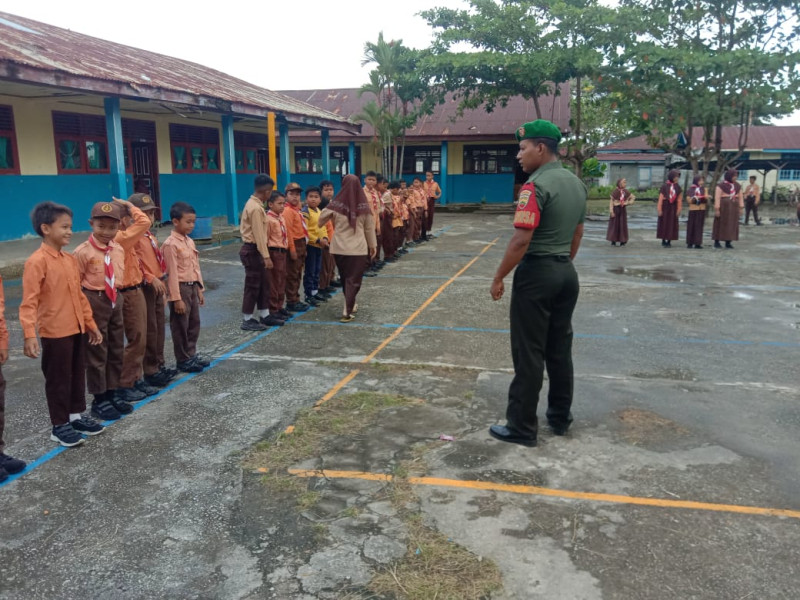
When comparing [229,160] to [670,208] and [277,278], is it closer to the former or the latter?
[277,278]

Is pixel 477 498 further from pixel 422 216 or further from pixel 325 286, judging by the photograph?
pixel 422 216

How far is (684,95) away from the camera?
18.9 meters

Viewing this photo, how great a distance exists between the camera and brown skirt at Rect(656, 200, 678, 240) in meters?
13.8

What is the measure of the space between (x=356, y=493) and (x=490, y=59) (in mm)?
18995

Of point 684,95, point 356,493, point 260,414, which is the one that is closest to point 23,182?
point 260,414

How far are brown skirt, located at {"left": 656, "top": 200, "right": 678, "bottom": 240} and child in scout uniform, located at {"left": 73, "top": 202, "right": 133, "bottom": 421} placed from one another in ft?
40.7

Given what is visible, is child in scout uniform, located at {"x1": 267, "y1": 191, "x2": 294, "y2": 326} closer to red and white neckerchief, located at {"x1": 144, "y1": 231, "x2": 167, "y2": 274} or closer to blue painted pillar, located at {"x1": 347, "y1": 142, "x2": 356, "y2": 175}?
red and white neckerchief, located at {"x1": 144, "y1": 231, "x2": 167, "y2": 274}

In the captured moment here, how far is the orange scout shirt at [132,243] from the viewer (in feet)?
14.1

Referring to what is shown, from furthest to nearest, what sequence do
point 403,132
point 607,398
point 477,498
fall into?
point 403,132 → point 607,398 → point 477,498

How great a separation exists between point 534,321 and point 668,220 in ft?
37.9

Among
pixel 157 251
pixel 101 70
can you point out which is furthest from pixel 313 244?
pixel 101 70

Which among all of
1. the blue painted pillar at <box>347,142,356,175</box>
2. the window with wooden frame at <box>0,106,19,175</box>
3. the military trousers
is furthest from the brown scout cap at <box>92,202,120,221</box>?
the blue painted pillar at <box>347,142,356,175</box>

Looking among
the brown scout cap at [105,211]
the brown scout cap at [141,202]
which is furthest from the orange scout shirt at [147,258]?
the brown scout cap at [105,211]

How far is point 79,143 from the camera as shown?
14.1m
